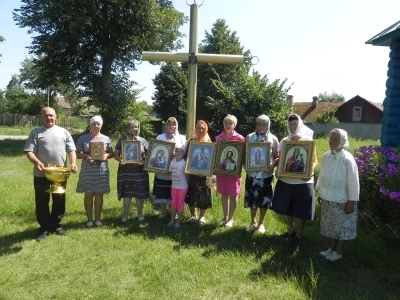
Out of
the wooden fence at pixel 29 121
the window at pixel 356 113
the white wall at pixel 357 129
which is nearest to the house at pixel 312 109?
the window at pixel 356 113

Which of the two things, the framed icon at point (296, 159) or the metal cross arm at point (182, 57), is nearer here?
the framed icon at point (296, 159)

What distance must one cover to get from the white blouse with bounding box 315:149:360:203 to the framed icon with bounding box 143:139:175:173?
248 centimetres

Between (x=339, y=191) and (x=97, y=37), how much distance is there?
786 inches

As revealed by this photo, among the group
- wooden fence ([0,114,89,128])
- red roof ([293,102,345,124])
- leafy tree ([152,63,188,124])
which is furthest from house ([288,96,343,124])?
wooden fence ([0,114,89,128])

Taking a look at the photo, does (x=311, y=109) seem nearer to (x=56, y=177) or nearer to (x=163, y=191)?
(x=163, y=191)

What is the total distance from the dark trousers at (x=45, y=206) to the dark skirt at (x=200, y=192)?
208 centimetres

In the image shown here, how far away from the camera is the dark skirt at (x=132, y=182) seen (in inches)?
250

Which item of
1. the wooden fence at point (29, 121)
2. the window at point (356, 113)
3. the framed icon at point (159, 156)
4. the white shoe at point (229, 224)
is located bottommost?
the white shoe at point (229, 224)

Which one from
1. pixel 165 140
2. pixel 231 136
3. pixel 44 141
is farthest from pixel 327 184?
pixel 44 141

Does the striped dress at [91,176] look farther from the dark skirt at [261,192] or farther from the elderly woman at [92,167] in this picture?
the dark skirt at [261,192]

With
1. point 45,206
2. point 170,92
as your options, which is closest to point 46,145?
point 45,206

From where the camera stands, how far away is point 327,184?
484cm

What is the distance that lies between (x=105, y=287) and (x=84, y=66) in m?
20.4

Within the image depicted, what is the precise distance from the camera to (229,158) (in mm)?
5828
